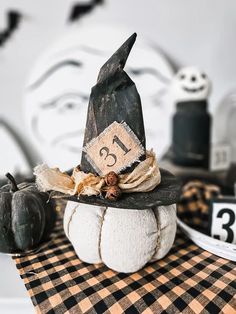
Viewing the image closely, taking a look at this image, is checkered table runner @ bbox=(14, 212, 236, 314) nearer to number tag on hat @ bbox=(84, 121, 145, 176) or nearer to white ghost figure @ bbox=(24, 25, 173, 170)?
number tag on hat @ bbox=(84, 121, 145, 176)

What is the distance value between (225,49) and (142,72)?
0.43 m

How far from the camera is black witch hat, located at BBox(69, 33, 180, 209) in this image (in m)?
0.37

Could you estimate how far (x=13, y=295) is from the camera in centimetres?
42

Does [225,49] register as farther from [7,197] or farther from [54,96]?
[7,197]

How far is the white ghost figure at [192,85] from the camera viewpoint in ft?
3.04

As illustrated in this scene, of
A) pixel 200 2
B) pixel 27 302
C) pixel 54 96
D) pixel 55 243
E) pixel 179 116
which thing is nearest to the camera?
pixel 27 302

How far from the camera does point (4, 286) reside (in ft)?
1.42

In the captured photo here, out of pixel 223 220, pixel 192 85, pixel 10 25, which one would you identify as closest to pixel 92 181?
pixel 223 220

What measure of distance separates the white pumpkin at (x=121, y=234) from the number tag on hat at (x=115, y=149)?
74mm

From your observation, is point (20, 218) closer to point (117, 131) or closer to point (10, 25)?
point (117, 131)

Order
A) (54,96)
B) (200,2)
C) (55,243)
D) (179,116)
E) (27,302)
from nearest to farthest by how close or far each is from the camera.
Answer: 1. (27,302)
2. (55,243)
3. (179,116)
4. (200,2)
5. (54,96)

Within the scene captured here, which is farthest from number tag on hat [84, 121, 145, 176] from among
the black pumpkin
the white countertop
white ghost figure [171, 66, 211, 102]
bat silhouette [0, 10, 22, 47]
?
bat silhouette [0, 10, 22, 47]

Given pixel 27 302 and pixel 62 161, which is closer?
pixel 27 302

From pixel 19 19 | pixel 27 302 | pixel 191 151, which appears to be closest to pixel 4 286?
pixel 27 302
